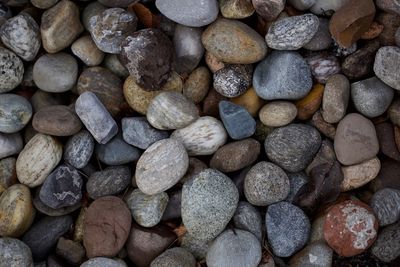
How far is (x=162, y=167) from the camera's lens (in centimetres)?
161

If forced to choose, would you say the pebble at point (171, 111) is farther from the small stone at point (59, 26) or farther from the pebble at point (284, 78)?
the small stone at point (59, 26)

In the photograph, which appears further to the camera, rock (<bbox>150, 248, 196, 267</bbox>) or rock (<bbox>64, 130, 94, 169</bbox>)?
rock (<bbox>64, 130, 94, 169</bbox>)

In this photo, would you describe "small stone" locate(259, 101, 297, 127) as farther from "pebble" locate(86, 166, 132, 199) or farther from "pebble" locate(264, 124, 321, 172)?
"pebble" locate(86, 166, 132, 199)

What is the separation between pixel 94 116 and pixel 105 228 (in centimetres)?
36

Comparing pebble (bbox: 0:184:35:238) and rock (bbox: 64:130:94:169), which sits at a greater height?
rock (bbox: 64:130:94:169)

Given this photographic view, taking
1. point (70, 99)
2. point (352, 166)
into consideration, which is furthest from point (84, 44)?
point (352, 166)

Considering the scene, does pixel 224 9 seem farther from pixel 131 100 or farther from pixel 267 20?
pixel 131 100

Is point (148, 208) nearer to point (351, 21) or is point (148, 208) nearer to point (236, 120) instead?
point (236, 120)

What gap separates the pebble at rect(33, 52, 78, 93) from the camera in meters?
1.71

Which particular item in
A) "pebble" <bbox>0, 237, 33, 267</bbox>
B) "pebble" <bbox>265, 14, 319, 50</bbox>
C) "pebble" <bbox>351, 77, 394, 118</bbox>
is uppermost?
"pebble" <bbox>265, 14, 319, 50</bbox>

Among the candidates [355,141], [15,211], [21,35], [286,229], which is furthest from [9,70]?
[355,141]

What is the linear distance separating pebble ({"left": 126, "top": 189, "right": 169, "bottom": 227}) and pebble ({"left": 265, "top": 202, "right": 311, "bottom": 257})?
34 centimetres

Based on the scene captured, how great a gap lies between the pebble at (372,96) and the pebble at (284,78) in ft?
0.51

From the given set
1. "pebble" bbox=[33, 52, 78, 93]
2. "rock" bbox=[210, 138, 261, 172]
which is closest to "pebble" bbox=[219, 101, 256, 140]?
"rock" bbox=[210, 138, 261, 172]
